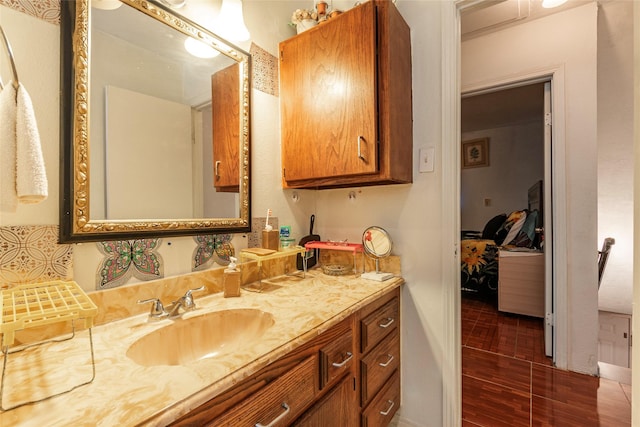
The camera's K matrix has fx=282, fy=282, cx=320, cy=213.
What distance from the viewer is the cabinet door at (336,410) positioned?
2.63 ft

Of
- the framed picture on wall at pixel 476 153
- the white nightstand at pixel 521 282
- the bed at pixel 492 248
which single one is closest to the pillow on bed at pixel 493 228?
the bed at pixel 492 248

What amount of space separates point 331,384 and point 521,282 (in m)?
2.76

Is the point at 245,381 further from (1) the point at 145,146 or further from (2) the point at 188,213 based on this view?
(1) the point at 145,146

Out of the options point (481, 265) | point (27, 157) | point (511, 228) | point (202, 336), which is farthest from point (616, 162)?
point (27, 157)

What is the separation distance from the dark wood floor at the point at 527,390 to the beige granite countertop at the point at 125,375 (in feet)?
4.47

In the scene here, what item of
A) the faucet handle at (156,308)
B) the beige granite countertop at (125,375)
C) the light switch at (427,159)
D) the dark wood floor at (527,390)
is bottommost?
the dark wood floor at (527,390)

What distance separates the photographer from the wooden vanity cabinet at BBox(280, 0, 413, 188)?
3.92 feet

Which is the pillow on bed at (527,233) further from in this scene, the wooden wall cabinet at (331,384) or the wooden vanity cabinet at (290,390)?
the wooden vanity cabinet at (290,390)

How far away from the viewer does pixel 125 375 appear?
0.57 meters

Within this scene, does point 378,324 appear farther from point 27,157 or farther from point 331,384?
point 27,157

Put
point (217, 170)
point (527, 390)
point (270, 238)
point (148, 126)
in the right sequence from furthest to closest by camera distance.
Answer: point (527, 390) → point (270, 238) → point (217, 170) → point (148, 126)

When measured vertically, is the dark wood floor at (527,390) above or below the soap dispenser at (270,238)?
below

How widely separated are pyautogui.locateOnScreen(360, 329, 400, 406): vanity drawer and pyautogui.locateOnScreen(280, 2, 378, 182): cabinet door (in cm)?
76

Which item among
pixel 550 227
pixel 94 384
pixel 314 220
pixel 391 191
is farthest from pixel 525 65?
pixel 94 384
